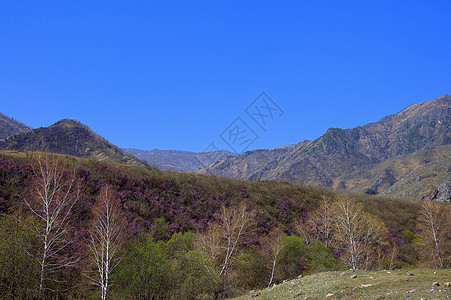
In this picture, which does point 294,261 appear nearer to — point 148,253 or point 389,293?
point 148,253

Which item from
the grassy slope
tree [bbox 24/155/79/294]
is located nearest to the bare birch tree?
tree [bbox 24/155/79/294]

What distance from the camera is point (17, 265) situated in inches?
749

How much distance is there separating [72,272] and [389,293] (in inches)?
991

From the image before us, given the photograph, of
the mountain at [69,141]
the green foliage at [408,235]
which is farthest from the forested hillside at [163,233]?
the mountain at [69,141]

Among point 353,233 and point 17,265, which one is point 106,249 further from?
point 353,233

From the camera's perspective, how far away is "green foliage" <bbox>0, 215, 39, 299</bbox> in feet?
60.2

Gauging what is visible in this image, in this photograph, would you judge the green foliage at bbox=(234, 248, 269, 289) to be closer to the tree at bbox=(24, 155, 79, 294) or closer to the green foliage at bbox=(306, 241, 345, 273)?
the green foliage at bbox=(306, 241, 345, 273)

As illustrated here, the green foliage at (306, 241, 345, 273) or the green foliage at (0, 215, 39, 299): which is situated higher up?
the green foliage at (0, 215, 39, 299)

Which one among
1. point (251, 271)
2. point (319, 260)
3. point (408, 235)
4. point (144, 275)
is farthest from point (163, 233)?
point (408, 235)

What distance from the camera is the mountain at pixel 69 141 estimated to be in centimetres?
13388

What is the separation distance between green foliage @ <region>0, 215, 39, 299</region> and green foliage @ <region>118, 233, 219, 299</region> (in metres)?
6.96

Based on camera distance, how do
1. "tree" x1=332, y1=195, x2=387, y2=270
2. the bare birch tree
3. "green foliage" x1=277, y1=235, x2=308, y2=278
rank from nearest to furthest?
the bare birch tree
"tree" x1=332, y1=195, x2=387, y2=270
"green foliage" x1=277, y1=235, x2=308, y2=278

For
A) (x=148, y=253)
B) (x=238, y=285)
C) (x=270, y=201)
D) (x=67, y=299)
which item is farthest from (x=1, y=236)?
(x=270, y=201)

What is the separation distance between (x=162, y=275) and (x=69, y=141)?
15123cm
